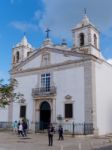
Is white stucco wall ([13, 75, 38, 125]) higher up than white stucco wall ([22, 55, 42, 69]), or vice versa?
white stucco wall ([22, 55, 42, 69])

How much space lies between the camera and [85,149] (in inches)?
695

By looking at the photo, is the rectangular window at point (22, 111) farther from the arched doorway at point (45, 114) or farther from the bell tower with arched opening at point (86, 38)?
the bell tower with arched opening at point (86, 38)

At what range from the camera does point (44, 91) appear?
32.5 metres

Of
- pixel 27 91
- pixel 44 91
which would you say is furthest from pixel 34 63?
pixel 44 91

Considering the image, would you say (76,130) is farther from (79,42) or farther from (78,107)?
(79,42)

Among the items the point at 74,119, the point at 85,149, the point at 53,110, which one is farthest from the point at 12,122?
the point at 85,149

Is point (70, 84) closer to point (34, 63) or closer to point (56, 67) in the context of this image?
point (56, 67)

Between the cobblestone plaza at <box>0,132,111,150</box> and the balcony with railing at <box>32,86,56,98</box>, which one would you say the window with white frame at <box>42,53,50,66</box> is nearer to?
the balcony with railing at <box>32,86,56,98</box>

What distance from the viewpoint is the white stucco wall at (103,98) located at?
1165 inches

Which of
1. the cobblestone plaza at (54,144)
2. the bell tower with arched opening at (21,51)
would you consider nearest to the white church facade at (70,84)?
the bell tower with arched opening at (21,51)

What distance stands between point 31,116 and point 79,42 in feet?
32.4

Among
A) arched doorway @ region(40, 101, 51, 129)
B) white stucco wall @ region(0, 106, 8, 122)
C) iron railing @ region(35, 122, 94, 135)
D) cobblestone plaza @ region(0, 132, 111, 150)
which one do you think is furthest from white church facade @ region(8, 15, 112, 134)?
cobblestone plaza @ region(0, 132, 111, 150)

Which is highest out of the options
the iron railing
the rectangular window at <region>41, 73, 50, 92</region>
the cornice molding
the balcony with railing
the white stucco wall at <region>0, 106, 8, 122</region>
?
the cornice molding

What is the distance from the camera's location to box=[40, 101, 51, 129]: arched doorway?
106 ft
